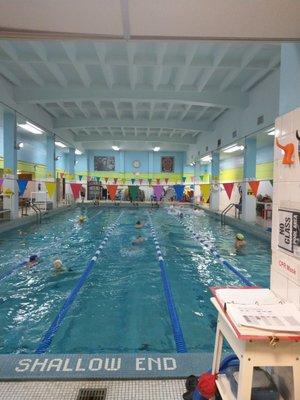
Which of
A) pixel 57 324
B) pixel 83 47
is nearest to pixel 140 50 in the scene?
pixel 83 47

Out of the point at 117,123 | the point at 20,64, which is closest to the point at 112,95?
the point at 20,64

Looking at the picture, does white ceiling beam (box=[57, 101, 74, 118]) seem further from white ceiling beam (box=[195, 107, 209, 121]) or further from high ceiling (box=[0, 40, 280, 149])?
white ceiling beam (box=[195, 107, 209, 121])

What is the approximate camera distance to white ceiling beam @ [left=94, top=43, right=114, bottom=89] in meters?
7.44

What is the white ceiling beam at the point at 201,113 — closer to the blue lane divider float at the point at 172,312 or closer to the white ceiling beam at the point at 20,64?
the white ceiling beam at the point at 20,64

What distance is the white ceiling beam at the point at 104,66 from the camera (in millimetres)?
7440

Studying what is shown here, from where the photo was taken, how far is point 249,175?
1165 cm

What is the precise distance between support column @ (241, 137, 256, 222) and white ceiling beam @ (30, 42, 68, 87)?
6.81 metres

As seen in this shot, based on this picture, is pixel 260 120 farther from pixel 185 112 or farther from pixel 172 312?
pixel 172 312

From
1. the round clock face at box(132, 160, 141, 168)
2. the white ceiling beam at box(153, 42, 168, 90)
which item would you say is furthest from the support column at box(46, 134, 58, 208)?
the round clock face at box(132, 160, 141, 168)

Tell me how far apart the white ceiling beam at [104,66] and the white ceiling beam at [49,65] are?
1342 millimetres

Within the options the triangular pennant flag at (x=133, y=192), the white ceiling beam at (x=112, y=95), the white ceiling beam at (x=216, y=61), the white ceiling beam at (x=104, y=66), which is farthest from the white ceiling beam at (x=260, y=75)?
the triangular pennant flag at (x=133, y=192)

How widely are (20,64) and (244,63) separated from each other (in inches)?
237

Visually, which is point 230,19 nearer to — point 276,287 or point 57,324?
point 276,287

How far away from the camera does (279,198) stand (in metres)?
2.18
